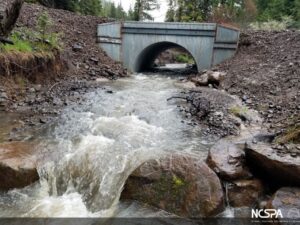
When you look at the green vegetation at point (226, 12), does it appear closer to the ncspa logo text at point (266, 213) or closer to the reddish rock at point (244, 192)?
the reddish rock at point (244, 192)

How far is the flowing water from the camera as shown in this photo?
5371 millimetres

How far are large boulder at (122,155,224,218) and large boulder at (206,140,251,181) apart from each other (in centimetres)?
28

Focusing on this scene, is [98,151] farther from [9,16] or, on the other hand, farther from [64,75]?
[64,75]

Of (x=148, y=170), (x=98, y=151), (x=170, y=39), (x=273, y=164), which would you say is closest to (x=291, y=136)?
(x=273, y=164)

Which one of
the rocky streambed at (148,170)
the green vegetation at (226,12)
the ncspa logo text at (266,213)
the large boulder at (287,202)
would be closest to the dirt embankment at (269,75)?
the rocky streambed at (148,170)

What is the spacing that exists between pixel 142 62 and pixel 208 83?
7.51m

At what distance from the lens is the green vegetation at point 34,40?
429 inches

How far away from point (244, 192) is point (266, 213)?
2.06 feet

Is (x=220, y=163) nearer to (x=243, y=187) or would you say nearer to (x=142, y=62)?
(x=243, y=187)

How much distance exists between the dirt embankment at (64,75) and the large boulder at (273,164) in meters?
5.51

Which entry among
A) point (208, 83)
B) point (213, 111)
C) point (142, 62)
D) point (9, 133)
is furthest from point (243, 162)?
point (142, 62)

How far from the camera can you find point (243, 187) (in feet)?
17.5

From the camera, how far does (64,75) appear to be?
12844 mm

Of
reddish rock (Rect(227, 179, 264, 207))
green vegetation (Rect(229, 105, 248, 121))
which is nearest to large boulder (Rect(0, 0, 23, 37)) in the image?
green vegetation (Rect(229, 105, 248, 121))
